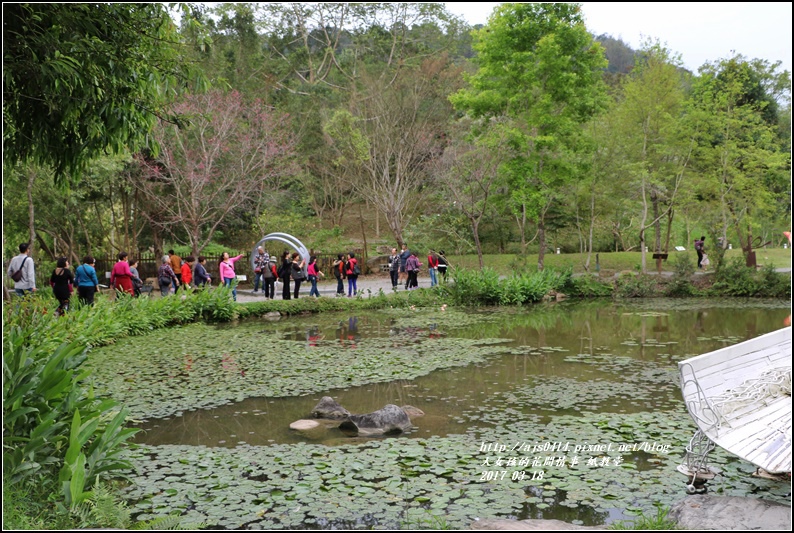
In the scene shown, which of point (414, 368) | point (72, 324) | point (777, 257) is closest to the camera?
point (414, 368)

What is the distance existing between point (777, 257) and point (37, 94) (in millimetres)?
36760

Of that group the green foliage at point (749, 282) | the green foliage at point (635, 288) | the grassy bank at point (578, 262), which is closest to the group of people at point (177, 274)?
the grassy bank at point (578, 262)

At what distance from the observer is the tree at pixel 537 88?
24.1 m

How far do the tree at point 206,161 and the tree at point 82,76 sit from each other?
561 inches

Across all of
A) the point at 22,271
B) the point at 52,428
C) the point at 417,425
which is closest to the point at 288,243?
the point at 22,271

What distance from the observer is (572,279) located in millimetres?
23016

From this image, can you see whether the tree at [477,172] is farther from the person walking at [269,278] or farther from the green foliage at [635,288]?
the person walking at [269,278]

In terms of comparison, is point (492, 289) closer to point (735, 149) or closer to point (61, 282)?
point (61, 282)

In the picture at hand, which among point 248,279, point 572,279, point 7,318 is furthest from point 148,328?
point 572,279

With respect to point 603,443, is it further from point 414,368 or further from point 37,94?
point 37,94

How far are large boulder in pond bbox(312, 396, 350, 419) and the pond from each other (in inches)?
16.6

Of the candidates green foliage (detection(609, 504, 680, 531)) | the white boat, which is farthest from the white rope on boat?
green foliage (detection(609, 504, 680, 531))

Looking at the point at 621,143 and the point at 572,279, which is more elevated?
the point at 621,143

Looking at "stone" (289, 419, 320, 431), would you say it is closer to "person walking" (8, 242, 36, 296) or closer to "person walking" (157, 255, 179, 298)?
"person walking" (8, 242, 36, 296)
